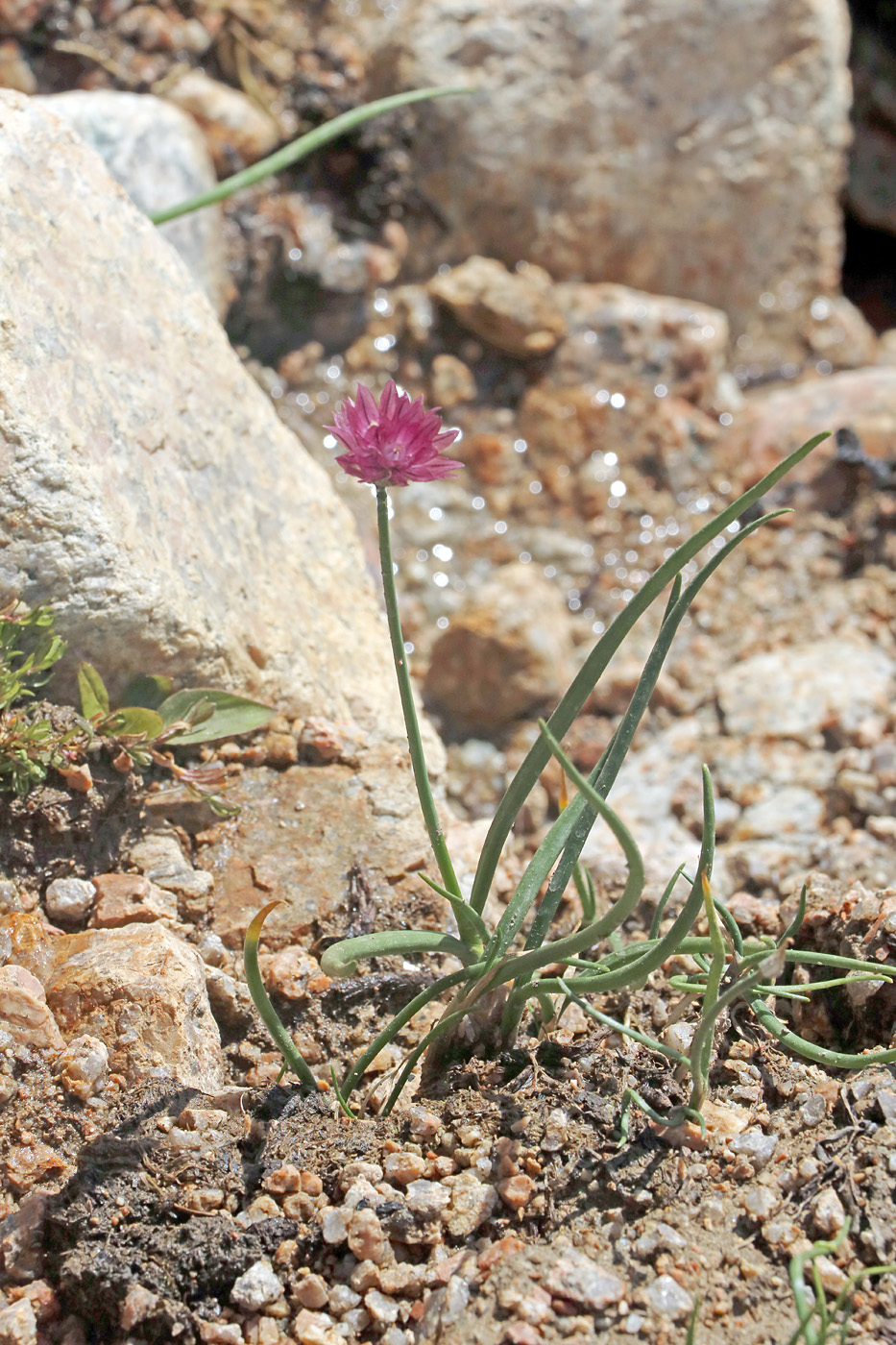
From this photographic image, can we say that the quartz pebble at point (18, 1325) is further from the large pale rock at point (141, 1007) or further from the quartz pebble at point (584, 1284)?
the quartz pebble at point (584, 1284)

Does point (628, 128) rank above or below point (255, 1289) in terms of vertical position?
above

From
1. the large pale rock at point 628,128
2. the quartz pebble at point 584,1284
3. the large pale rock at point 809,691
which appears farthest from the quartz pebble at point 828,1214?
the large pale rock at point 628,128

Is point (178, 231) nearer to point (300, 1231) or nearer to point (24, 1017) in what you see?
point (24, 1017)

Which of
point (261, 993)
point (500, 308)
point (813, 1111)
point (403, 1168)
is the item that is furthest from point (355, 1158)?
point (500, 308)

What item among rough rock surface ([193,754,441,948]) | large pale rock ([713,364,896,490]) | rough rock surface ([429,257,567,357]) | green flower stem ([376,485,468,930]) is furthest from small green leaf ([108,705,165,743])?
large pale rock ([713,364,896,490])

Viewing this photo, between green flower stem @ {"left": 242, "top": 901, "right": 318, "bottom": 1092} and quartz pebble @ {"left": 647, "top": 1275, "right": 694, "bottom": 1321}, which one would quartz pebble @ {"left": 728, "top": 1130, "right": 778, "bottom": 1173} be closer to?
quartz pebble @ {"left": 647, "top": 1275, "right": 694, "bottom": 1321}

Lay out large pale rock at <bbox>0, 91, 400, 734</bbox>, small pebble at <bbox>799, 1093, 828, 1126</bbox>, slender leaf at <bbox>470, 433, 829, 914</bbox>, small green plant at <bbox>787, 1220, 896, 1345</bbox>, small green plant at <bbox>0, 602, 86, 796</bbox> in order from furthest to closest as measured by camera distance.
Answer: large pale rock at <bbox>0, 91, 400, 734</bbox> → small green plant at <bbox>0, 602, 86, 796</bbox> → small pebble at <bbox>799, 1093, 828, 1126</bbox> → slender leaf at <bbox>470, 433, 829, 914</bbox> → small green plant at <bbox>787, 1220, 896, 1345</bbox>

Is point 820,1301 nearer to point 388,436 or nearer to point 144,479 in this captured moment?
point 388,436
